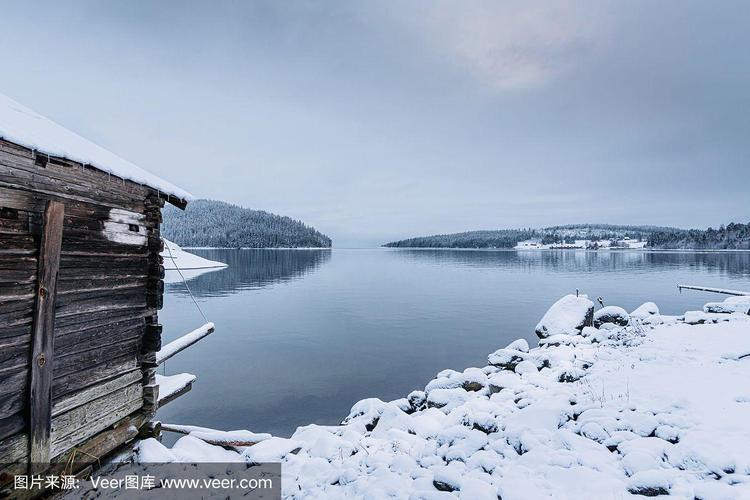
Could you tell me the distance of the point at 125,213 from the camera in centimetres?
704

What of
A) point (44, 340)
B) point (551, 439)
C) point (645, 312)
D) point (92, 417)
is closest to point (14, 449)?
point (92, 417)

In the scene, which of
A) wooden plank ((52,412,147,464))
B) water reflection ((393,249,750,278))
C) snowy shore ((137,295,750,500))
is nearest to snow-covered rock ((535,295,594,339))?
→ snowy shore ((137,295,750,500))

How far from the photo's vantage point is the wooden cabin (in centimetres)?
513

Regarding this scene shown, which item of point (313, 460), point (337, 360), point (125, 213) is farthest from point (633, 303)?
point (125, 213)

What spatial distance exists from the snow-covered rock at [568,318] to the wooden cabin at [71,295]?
16.0m

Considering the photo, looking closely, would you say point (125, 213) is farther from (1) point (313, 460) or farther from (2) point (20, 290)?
(1) point (313, 460)

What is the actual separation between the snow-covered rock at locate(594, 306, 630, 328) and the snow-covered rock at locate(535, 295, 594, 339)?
1.33 feet

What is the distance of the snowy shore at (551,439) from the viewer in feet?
17.0

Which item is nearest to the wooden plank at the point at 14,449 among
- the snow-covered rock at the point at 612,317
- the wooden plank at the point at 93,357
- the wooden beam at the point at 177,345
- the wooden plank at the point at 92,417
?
the wooden plank at the point at 92,417

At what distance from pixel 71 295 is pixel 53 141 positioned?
91.9 inches

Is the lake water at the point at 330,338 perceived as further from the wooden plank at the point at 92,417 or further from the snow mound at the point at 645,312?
the snow mound at the point at 645,312

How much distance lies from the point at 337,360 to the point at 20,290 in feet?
42.8

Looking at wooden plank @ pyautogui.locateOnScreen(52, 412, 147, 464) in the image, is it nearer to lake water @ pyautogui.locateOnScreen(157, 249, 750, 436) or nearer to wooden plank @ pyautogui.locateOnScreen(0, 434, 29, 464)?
wooden plank @ pyautogui.locateOnScreen(0, 434, 29, 464)

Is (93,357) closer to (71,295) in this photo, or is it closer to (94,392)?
(94,392)
